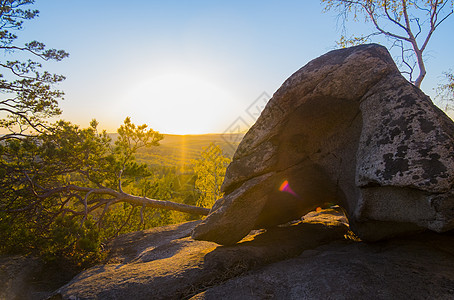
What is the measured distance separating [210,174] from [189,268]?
19046 mm

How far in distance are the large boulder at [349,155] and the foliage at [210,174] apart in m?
15.7

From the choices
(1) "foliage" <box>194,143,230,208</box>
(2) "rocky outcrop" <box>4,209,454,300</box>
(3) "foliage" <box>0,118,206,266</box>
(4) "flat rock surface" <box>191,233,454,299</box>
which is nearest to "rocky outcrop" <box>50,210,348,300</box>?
(2) "rocky outcrop" <box>4,209,454,300</box>

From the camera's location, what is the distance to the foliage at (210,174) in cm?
2355

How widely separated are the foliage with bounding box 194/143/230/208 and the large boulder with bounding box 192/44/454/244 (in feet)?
51.4

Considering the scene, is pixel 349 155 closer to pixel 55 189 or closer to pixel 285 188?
pixel 285 188

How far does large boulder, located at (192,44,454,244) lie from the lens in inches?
159

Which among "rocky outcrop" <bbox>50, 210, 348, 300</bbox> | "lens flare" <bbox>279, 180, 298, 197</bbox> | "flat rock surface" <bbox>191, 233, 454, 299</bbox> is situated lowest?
"rocky outcrop" <bbox>50, 210, 348, 300</bbox>

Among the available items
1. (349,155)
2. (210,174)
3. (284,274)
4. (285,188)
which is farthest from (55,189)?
(210,174)

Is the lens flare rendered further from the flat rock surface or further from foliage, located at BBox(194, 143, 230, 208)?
foliage, located at BBox(194, 143, 230, 208)

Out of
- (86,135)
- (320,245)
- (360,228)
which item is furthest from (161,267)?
(86,135)

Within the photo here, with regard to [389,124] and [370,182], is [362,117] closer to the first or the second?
[389,124]

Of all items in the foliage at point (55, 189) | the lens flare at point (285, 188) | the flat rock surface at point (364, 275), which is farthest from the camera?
the foliage at point (55, 189)

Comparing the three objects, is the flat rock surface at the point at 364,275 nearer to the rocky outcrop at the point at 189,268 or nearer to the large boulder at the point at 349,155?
the large boulder at the point at 349,155

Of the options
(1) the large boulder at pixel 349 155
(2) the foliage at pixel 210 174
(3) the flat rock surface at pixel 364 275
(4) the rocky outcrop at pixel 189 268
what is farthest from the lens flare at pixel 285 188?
(2) the foliage at pixel 210 174
